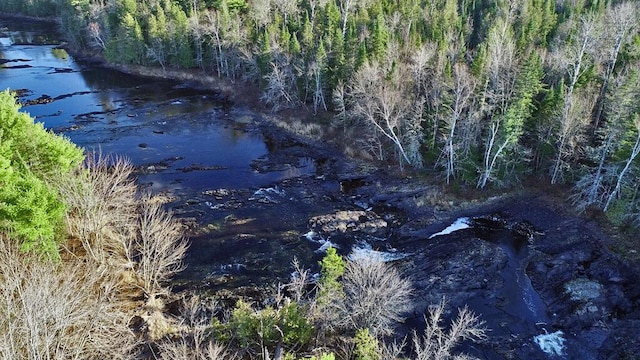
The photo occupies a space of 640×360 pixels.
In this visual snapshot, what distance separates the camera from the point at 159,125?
64.6 m

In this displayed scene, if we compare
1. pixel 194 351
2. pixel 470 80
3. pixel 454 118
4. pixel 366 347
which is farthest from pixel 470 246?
pixel 194 351

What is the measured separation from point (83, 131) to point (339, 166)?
37.4m

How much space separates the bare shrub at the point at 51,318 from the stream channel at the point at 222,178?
10708 millimetres

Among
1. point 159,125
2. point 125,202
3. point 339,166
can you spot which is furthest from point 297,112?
point 125,202

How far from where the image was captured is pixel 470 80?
43.2m

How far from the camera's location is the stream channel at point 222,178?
33469 millimetres

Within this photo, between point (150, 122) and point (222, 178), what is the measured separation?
77.2 feet

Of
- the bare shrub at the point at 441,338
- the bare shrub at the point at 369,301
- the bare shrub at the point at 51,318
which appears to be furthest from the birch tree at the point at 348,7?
the bare shrub at the point at 51,318

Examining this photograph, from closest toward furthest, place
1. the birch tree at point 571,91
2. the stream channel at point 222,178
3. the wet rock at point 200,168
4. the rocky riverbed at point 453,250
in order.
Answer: the rocky riverbed at point 453,250 → the stream channel at point 222,178 → the birch tree at point 571,91 → the wet rock at point 200,168

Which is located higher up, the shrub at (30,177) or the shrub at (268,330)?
the shrub at (30,177)

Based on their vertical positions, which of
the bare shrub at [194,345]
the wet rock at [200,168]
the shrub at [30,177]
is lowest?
the wet rock at [200,168]

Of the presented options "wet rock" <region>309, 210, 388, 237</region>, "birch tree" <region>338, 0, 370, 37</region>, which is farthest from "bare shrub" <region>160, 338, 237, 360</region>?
"birch tree" <region>338, 0, 370, 37</region>

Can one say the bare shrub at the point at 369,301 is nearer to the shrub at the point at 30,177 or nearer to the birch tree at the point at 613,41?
the shrub at the point at 30,177

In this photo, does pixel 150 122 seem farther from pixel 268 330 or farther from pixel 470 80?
pixel 268 330
